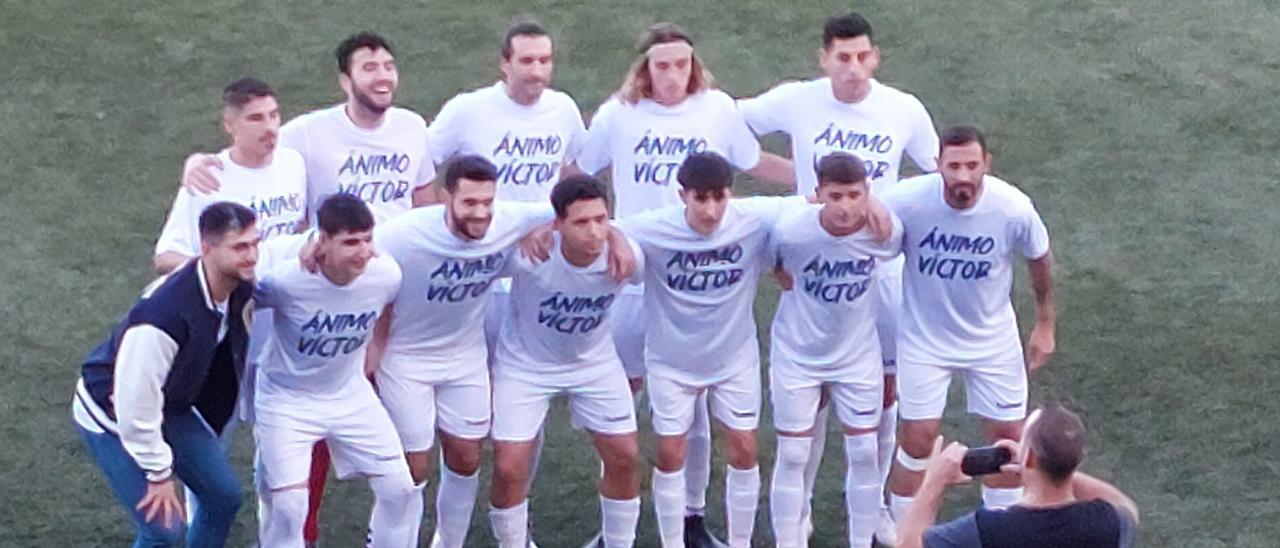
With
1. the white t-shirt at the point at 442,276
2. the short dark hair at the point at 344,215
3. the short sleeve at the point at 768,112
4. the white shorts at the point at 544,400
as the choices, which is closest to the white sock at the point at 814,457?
the white shorts at the point at 544,400

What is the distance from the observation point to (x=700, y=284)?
6.77 meters

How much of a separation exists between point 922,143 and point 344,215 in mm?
2382

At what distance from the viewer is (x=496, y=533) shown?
22.9 ft

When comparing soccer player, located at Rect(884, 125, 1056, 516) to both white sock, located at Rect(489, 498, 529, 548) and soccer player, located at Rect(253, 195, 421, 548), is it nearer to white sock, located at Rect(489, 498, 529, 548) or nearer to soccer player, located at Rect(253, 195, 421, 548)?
white sock, located at Rect(489, 498, 529, 548)

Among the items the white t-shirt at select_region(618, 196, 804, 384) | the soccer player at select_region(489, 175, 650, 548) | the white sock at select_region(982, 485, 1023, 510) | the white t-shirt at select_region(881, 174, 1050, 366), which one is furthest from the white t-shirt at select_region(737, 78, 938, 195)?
the white sock at select_region(982, 485, 1023, 510)

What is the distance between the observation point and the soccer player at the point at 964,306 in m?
6.73

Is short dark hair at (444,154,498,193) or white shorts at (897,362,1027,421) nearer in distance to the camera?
short dark hair at (444,154,498,193)

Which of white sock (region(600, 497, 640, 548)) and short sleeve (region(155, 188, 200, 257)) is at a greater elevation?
short sleeve (region(155, 188, 200, 257))

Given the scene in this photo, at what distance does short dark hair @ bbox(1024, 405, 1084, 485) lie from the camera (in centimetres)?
461

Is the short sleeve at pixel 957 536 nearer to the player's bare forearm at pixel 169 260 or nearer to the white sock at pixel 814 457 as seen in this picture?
the white sock at pixel 814 457

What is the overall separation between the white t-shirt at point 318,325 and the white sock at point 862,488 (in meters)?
1.75

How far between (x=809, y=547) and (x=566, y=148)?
1.76 metres

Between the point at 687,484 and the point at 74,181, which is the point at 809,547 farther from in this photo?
the point at 74,181

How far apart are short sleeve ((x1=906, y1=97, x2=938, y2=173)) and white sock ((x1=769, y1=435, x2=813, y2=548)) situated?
118 centimetres
